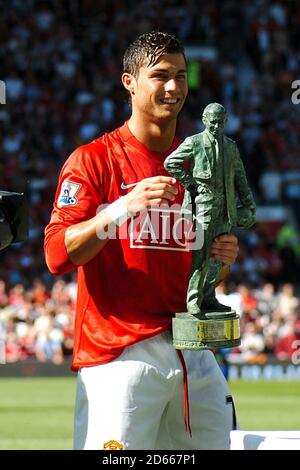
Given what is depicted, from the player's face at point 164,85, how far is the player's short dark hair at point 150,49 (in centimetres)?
2

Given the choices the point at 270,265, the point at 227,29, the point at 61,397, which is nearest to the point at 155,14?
the point at 227,29

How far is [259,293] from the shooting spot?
2089 cm

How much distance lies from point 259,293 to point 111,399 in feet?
53.3

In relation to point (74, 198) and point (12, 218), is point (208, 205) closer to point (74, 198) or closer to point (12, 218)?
point (74, 198)

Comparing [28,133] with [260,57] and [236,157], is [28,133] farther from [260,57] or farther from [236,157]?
[236,157]

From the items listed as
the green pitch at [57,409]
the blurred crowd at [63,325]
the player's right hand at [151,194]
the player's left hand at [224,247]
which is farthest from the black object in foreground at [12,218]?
the blurred crowd at [63,325]

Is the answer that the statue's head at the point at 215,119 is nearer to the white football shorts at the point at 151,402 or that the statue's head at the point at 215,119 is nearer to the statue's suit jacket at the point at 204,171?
the statue's suit jacket at the point at 204,171

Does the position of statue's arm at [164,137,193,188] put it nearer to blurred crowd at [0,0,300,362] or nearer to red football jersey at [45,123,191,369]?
red football jersey at [45,123,191,369]

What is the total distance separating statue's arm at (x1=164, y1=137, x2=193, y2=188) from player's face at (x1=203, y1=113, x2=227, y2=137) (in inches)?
3.8

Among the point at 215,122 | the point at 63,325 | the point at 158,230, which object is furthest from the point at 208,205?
the point at 63,325

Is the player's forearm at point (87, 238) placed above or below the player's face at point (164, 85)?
below

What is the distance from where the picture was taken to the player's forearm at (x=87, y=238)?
4555mm

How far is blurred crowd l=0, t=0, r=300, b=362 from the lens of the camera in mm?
22234

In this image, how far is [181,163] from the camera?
454 centimetres
